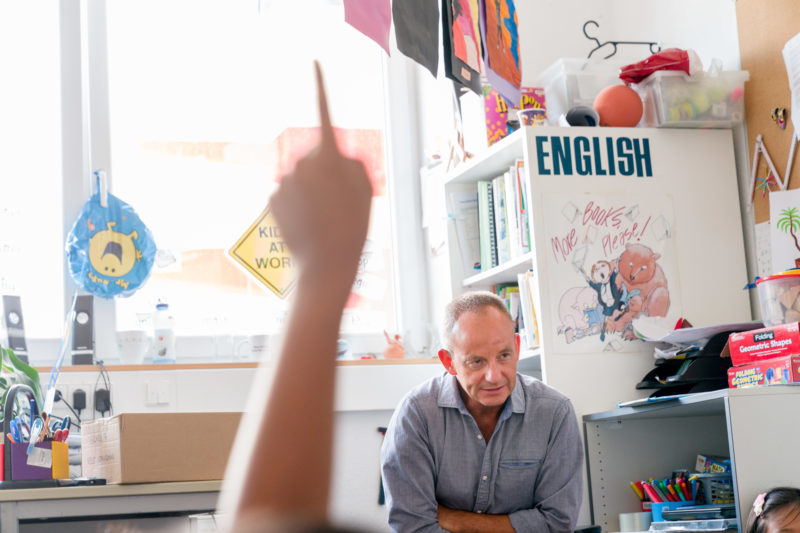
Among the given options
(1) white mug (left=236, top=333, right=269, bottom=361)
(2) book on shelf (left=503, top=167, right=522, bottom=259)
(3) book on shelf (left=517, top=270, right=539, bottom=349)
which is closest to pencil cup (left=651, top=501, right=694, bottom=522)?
(3) book on shelf (left=517, top=270, right=539, bottom=349)

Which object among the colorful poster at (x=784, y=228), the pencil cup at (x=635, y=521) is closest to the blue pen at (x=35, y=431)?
the pencil cup at (x=635, y=521)

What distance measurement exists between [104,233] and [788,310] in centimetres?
231

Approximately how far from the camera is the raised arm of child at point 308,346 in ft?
1.44

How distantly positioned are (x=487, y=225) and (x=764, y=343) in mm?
1229

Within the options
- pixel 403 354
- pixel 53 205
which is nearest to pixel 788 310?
pixel 403 354

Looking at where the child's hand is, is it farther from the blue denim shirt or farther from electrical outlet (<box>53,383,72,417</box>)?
electrical outlet (<box>53,383,72,417</box>)

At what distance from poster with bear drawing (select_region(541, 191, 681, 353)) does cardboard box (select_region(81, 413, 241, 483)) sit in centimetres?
105

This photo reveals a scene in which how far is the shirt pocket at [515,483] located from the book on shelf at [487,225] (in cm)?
110

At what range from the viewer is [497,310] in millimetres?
2477

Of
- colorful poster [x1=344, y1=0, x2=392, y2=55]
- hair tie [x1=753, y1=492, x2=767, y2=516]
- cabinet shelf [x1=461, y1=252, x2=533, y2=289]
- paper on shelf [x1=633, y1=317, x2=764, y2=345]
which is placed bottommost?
hair tie [x1=753, y1=492, x2=767, y2=516]

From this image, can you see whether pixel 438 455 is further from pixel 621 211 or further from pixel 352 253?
pixel 352 253

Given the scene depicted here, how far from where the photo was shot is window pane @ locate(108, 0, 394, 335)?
3746 millimetres

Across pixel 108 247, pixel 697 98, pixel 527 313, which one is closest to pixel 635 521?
pixel 527 313

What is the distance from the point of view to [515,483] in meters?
2.39
